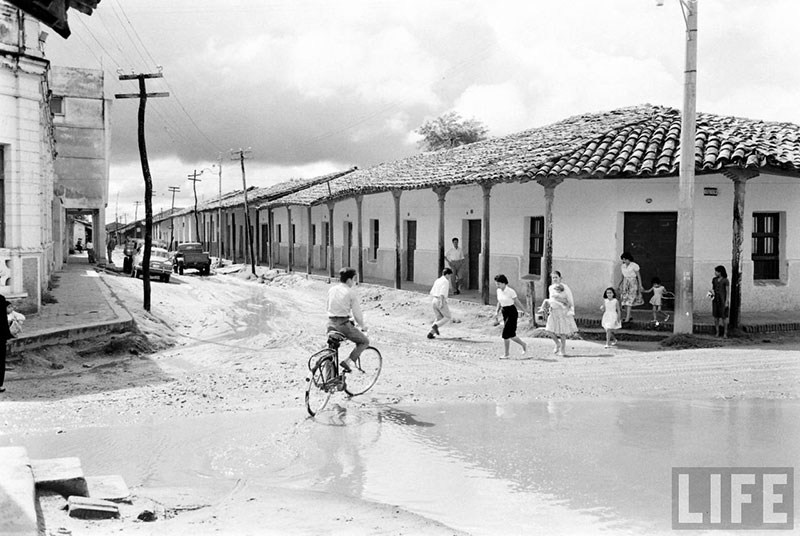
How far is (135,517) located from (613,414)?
5475 mm

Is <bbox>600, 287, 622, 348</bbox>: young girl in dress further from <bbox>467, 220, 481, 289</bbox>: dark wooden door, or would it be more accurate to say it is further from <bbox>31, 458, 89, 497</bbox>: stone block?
<bbox>31, 458, 89, 497</bbox>: stone block

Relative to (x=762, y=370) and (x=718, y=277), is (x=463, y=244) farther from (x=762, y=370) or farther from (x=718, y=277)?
(x=762, y=370)

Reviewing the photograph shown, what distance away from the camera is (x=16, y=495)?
4660mm

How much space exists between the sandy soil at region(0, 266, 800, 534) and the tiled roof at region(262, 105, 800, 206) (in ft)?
10.5

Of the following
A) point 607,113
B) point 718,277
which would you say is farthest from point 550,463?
point 607,113

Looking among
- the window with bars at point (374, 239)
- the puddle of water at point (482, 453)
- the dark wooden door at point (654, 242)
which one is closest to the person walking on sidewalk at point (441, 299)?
the dark wooden door at point (654, 242)

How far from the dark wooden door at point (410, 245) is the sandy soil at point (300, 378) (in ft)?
27.3

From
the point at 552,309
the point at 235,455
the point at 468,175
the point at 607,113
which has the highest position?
the point at 607,113

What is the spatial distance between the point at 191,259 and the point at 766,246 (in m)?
28.5

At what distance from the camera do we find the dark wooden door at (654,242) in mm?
15242

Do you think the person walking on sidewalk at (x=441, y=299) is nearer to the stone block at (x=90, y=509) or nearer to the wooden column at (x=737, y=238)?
the wooden column at (x=737, y=238)

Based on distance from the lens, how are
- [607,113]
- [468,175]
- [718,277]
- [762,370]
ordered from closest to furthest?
[762,370] → [718,277] → [468,175] → [607,113]

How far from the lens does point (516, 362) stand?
11.7 m

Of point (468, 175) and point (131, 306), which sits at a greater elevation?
point (468, 175)
